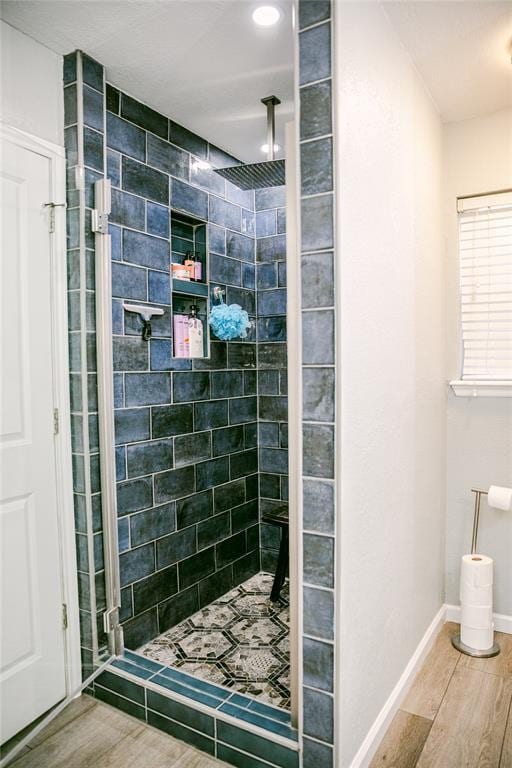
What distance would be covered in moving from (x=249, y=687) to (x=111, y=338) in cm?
149

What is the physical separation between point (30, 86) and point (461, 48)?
1.58 meters

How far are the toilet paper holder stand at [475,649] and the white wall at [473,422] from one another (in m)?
0.07

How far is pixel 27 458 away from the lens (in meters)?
1.70

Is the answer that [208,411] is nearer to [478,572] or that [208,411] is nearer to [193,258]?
[193,258]

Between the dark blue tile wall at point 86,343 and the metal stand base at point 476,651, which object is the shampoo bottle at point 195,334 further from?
the metal stand base at point 476,651

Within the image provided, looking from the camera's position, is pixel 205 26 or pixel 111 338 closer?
pixel 205 26

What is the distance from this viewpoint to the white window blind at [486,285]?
2.54 meters


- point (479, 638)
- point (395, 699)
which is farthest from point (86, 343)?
point (479, 638)

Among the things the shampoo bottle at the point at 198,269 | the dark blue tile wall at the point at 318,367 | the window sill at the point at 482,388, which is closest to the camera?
the dark blue tile wall at the point at 318,367

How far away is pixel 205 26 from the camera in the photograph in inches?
73.3

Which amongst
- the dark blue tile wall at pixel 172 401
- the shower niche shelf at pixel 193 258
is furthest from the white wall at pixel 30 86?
the shower niche shelf at pixel 193 258

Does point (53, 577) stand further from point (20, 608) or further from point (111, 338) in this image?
point (111, 338)

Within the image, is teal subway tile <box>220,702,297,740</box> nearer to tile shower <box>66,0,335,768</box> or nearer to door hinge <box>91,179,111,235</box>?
tile shower <box>66,0,335,768</box>

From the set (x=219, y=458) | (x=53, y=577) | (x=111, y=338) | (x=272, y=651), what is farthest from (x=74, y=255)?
(x=272, y=651)
